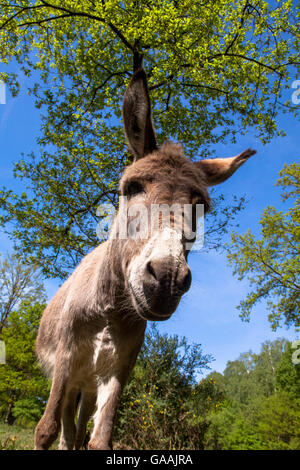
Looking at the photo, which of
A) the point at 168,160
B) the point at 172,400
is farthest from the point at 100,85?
the point at 172,400

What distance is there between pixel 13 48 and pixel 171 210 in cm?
1256

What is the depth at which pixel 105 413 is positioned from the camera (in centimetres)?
271

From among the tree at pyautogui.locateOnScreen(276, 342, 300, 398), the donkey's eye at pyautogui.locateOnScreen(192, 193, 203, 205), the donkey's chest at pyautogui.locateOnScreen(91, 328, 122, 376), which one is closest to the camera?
the donkey's eye at pyautogui.locateOnScreen(192, 193, 203, 205)

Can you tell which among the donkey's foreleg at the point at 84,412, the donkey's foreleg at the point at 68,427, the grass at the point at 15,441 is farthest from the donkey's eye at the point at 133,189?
the grass at the point at 15,441

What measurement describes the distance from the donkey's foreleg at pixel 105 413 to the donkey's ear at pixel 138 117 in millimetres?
2186

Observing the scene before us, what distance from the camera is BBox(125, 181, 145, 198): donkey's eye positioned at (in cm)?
240

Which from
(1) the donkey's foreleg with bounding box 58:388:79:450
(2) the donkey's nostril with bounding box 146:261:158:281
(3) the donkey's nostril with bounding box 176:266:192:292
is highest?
(2) the donkey's nostril with bounding box 146:261:158:281

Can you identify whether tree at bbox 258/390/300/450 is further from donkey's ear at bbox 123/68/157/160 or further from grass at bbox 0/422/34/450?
donkey's ear at bbox 123/68/157/160

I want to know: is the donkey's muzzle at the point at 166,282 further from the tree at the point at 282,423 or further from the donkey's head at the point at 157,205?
the tree at the point at 282,423

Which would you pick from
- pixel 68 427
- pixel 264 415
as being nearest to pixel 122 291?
pixel 68 427

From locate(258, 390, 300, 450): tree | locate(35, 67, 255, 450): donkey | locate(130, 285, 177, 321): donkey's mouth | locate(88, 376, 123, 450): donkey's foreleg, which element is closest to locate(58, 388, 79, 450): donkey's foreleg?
locate(35, 67, 255, 450): donkey

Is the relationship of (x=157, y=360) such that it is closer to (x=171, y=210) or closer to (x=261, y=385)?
(x=171, y=210)

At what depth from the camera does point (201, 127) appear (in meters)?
11.5

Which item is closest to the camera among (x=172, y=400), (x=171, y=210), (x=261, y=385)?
(x=171, y=210)
